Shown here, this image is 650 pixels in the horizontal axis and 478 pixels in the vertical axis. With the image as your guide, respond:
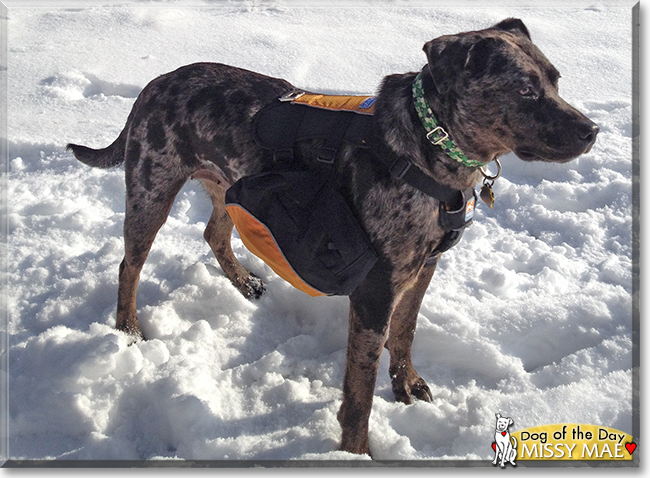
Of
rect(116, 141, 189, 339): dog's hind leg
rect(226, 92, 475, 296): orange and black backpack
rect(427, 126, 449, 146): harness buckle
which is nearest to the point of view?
rect(427, 126, 449, 146): harness buckle

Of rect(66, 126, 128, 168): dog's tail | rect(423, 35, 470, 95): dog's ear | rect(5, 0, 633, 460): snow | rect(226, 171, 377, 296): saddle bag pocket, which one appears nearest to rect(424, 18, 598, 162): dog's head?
rect(423, 35, 470, 95): dog's ear

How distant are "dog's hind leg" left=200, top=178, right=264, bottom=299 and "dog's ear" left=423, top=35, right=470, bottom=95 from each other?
2.03 metres

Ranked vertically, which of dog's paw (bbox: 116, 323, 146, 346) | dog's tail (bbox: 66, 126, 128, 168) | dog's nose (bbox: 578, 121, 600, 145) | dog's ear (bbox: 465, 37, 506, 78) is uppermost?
dog's ear (bbox: 465, 37, 506, 78)

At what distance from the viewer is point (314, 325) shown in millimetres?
3695

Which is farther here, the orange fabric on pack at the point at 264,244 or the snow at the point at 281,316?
the snow at the point at 281,316

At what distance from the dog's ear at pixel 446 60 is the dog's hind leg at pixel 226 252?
2.03 m

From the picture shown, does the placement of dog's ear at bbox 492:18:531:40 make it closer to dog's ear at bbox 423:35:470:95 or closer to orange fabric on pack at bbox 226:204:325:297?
dog's ear at bbox 423:35:470:95

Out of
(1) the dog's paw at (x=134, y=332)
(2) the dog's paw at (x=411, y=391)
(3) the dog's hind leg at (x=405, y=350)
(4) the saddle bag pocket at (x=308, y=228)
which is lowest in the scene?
(1) the dog's paw at (x=134, y=332)

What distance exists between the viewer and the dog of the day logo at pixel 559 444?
2.63 m

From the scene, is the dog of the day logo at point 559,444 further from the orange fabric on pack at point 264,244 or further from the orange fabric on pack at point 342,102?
the orange fabric on pack at point 342,102

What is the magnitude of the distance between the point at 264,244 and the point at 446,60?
119 cm

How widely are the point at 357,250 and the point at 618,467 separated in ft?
5.36

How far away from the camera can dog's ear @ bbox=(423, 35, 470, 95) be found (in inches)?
87.9

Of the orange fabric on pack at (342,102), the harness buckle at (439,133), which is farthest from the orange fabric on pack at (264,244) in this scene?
the harness buckle at (439,133)
